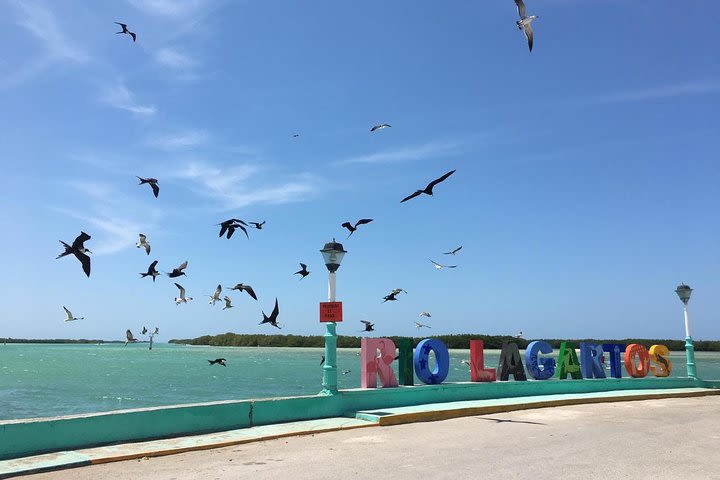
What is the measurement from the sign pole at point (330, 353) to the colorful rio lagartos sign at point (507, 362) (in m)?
1.65

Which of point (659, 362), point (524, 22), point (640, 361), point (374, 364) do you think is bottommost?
point (659, 362)

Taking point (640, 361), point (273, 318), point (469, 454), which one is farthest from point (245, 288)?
point (640, 361)

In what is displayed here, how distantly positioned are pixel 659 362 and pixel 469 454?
56.0 feet

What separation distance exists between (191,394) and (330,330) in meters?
34.2

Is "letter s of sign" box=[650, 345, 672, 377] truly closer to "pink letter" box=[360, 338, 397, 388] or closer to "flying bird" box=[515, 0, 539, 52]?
"pink letter" box=[360, 338, 397, 388]

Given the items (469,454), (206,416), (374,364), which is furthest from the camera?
(374,364)

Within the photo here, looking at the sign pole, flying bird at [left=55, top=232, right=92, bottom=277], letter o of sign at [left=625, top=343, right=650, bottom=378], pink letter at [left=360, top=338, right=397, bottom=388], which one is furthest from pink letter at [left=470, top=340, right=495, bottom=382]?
flying bird at [left=55, top=232, right=92, bottom=277]

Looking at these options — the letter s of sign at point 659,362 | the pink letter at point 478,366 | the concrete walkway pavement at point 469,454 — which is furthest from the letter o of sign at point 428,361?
the letter s of sign at point 659,362

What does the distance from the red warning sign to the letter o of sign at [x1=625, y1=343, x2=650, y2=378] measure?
1377cm

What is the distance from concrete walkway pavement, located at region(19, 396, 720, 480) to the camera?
26.8 feet

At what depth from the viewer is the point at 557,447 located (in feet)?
33.3

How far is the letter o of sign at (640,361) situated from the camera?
21859 mm

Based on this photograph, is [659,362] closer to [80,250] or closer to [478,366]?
[478,366]

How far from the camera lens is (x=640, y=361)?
2225cm
